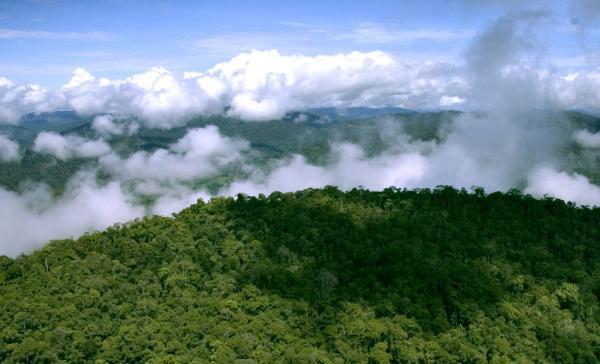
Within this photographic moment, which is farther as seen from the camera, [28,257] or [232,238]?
[232,238]

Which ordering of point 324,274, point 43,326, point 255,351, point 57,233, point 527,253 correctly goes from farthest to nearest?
point 57,233
point 527,253
point 324,274
point 43,326
point 255,351

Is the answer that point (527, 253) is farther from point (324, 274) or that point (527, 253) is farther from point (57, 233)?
point (57, 233)

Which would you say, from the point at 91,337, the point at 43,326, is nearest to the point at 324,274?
the point at 91,337

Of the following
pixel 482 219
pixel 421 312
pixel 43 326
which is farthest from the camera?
pixel 482 219

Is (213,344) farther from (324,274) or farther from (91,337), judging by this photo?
(324,274)

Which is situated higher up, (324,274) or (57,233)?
(324,274)

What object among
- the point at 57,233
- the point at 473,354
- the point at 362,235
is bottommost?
the point at 57,233

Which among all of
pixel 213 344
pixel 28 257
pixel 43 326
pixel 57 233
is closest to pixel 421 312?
pixel 213 344
